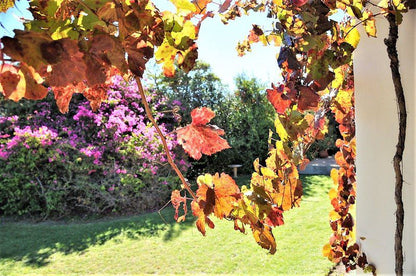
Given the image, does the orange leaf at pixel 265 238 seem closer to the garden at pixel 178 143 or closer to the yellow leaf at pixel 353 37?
the garden at pixel 178 143

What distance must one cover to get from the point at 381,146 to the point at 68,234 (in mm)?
4029

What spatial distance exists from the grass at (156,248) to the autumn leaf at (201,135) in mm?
2465

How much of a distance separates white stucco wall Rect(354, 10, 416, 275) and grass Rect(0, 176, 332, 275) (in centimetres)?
179

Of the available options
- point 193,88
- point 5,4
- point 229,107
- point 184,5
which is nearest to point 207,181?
point 184,5

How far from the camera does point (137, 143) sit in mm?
5758

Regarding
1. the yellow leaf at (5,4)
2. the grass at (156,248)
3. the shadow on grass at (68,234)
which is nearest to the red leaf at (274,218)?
the yellow leaf at (5,4)

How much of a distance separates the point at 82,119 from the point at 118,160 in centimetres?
125

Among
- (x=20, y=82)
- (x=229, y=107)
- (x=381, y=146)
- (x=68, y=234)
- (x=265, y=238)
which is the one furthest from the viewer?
(x=229, y=107)

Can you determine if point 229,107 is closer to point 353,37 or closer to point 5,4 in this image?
point 353,37

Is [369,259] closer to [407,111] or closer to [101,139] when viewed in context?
[407,111]

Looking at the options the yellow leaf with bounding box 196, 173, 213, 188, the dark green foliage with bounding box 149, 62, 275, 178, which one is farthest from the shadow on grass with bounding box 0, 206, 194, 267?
the yellow leaf with bounding box 196, 173, 213, 188

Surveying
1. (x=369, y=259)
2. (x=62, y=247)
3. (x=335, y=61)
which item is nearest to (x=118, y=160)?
(x=62, y=247)

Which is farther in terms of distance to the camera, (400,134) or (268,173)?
(400,134)

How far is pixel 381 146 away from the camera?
120cm
